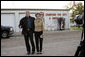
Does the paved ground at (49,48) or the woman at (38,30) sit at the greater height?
the woman at (38,30)

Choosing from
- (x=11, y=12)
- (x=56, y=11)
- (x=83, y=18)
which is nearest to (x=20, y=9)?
(x=11, y=12)

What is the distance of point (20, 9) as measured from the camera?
3431cm

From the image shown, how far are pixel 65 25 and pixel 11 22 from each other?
25.1ft

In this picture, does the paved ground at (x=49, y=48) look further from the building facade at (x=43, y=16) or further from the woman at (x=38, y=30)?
the building facade at (x=43, y=16)

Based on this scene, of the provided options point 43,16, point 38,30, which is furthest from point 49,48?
point 43,16

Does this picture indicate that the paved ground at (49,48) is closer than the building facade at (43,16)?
Yes

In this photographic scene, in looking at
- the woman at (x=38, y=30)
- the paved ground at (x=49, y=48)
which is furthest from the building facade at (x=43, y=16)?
the woman at (x=38, y=30)

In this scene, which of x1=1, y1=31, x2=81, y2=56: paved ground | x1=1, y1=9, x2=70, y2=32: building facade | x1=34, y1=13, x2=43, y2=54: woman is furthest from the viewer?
x1=1, y1=9, x2=70, y2=32: building facade

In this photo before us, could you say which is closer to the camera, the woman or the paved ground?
the woman

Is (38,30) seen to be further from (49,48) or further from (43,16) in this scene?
(43,16)

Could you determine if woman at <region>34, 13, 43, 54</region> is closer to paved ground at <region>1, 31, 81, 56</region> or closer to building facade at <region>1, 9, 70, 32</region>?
paved ground at <region>1, 31, 81, 56</region>

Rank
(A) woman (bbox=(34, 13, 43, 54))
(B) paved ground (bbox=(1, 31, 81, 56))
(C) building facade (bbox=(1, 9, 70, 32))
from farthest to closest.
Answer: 1. (C) building facade (bbox=(1, 9, 70, 32))
2. (B) paved ground (bbox=(1, 31, 81, 56))
3. (A) woman (bbox=(34, 13, 43, 54))

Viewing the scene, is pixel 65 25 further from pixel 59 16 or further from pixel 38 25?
pixel 38 25

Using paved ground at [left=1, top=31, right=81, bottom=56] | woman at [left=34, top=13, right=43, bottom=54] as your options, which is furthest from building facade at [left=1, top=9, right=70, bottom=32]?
woman at [left=34, top=13, right=43, bottom=54]
